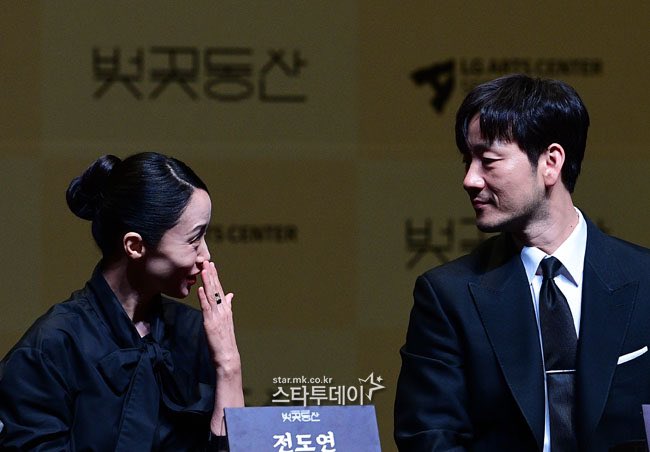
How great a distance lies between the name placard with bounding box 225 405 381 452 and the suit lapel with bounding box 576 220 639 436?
1.27ft

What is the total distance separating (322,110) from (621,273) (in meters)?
1.30

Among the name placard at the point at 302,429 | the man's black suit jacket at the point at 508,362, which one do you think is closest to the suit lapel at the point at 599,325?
the man's black suit jacket at the point at 508,362

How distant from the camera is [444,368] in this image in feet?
7.48

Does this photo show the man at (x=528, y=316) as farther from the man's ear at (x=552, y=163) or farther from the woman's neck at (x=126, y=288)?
the woman's neck at (x=126, y=288)

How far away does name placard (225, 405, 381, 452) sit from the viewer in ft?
6.61

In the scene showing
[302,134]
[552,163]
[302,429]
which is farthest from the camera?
[302,134]

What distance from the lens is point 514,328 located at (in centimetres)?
228

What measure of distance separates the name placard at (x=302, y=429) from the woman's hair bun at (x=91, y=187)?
0.58 meters

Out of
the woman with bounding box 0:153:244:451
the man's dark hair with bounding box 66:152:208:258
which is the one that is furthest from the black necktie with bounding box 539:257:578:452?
the man's dark hair with bounding box 66:152:208:258

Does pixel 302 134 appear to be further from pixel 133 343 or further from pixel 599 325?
pixel 599 325

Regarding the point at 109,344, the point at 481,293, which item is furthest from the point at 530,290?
the point at 109,344

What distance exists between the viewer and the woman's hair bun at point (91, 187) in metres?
2.40

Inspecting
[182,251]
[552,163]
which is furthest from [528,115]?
[182,251]

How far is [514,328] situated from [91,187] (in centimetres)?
82
